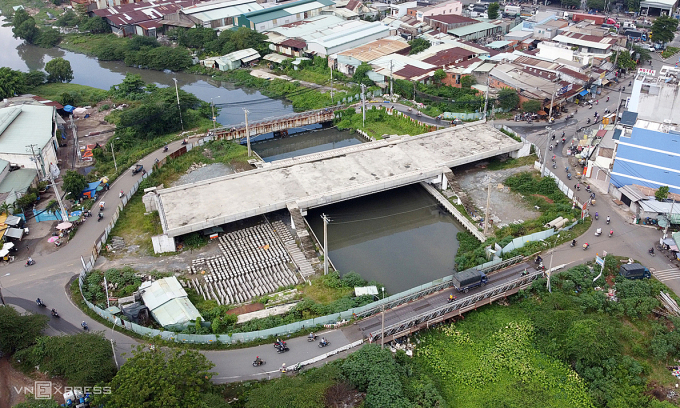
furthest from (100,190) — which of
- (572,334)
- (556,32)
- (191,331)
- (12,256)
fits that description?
(556,32)

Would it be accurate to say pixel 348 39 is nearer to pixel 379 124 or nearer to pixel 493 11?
pixel 379 124

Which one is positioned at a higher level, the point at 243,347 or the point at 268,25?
the point at 268,25

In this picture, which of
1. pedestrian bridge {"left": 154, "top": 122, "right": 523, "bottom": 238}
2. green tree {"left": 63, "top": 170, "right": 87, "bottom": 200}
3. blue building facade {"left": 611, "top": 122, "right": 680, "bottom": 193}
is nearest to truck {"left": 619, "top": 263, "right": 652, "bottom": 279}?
blue building facade {"left": 611, "top": 122, "right": 680, "bottom": 193}

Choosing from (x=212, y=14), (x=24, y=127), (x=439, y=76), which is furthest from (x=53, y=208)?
(x=212, y=14)

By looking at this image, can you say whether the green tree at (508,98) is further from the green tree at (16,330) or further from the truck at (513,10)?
the green tree at (16,330)

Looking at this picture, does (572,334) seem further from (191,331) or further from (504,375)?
(191,331)

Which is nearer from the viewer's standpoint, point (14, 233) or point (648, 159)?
point (14, 233)

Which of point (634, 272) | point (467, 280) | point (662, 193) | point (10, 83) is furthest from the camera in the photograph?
point (10, 83)
